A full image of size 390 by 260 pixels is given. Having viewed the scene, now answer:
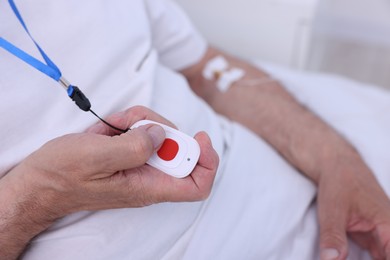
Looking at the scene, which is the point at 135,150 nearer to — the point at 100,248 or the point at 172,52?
the point at 100,248

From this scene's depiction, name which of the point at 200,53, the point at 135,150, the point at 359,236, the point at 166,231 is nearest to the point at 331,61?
the point at 200,53

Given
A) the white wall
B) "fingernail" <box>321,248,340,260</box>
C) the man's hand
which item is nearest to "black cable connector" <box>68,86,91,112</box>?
the man's hand

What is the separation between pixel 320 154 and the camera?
0.85 meters

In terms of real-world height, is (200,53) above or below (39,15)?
below

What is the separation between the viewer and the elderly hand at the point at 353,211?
0.70 m

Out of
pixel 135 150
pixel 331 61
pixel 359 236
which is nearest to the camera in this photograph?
pixel 135 150

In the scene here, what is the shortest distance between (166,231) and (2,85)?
337mm

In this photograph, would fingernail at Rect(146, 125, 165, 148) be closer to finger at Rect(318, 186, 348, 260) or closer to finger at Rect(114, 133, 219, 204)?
finger at Rect(114, 133, 219, 204)

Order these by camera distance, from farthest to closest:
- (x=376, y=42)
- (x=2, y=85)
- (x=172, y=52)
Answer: (x=376, y=42)
(x=172, y=52)
(x=2, y=85)

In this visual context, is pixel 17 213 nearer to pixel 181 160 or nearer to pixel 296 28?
pixel 181 160

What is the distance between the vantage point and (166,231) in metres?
0.64

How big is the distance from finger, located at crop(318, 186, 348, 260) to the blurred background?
0.66 meters

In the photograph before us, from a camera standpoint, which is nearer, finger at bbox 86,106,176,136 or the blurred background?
finger at bbox 86,106,176,136

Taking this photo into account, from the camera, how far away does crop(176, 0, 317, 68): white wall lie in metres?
1.24
